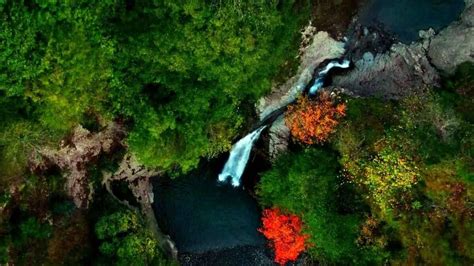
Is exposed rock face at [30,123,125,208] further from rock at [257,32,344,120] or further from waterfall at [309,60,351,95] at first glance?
waterfall at [309,60,351,95]

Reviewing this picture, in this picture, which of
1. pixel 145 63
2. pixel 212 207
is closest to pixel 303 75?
pixel 212 207

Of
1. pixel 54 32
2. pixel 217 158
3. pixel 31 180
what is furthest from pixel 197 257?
pixel 54 32

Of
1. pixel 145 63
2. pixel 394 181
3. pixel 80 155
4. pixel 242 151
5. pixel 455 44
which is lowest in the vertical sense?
pixel 394 181

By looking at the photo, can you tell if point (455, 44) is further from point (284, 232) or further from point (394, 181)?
point (284, 232)

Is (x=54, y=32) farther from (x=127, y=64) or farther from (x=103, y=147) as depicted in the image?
(x=103, y=147)

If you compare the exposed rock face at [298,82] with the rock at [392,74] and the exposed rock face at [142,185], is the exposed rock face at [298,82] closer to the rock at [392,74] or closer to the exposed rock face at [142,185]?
the rock at [392,74]

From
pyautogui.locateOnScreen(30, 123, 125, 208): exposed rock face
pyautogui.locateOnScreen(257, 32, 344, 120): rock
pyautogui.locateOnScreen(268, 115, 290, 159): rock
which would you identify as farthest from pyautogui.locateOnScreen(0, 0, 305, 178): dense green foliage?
pyautogui.locateOnScreen(268, 115, 290, 159): rock
